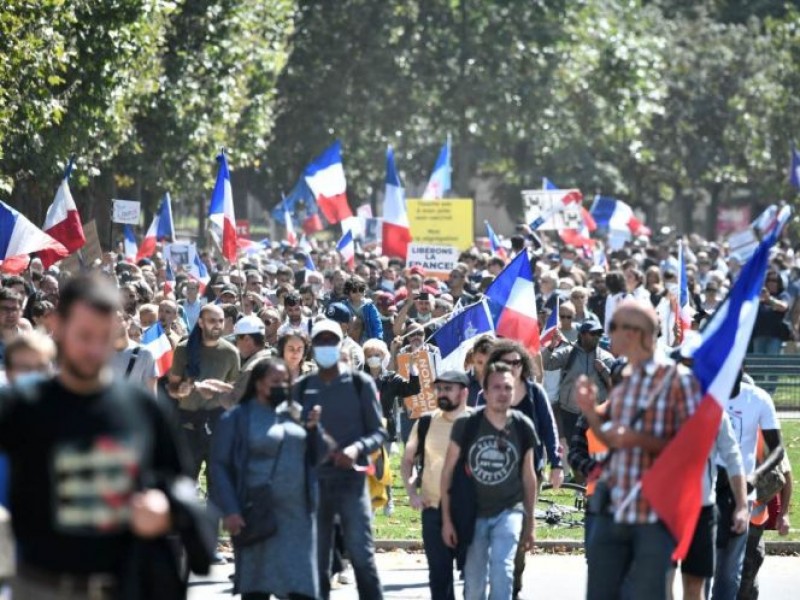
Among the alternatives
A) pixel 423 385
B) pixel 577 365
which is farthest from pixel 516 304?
pixel 577 365

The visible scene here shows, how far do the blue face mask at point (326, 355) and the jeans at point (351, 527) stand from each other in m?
0.56

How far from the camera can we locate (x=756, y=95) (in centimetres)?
6512

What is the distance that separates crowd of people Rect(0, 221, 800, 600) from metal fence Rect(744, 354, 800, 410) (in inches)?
424

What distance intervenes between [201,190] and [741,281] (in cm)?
3959

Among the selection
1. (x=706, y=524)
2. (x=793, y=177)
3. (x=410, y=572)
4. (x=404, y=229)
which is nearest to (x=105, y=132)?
(x=404, y=229)

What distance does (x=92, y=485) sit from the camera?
18.8ft

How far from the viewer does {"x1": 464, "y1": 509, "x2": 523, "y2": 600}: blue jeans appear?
10.6m

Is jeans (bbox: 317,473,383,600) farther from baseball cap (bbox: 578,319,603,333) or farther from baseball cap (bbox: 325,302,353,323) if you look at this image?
baseball cap (bbox: 578,319,603,333)

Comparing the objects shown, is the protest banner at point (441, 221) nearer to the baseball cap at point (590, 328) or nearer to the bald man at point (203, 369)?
the baseball cap at point (590, 328)

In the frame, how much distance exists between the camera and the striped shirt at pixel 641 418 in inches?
337

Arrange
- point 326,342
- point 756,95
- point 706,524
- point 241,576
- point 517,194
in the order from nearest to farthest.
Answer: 1. point 706,524
2. point 241,576
3. point 326,342
4. point 756,95
5. point 517,194

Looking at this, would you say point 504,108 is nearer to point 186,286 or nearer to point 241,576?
point 186,286

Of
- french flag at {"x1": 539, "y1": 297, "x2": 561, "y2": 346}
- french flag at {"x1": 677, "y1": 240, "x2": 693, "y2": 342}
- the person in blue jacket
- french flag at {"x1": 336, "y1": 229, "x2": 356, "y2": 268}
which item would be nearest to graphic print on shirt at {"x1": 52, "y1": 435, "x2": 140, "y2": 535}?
the person in blue jacket

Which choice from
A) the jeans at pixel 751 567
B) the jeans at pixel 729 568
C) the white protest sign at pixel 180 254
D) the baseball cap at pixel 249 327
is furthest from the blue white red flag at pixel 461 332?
the white protest sign at pixel 180 254
